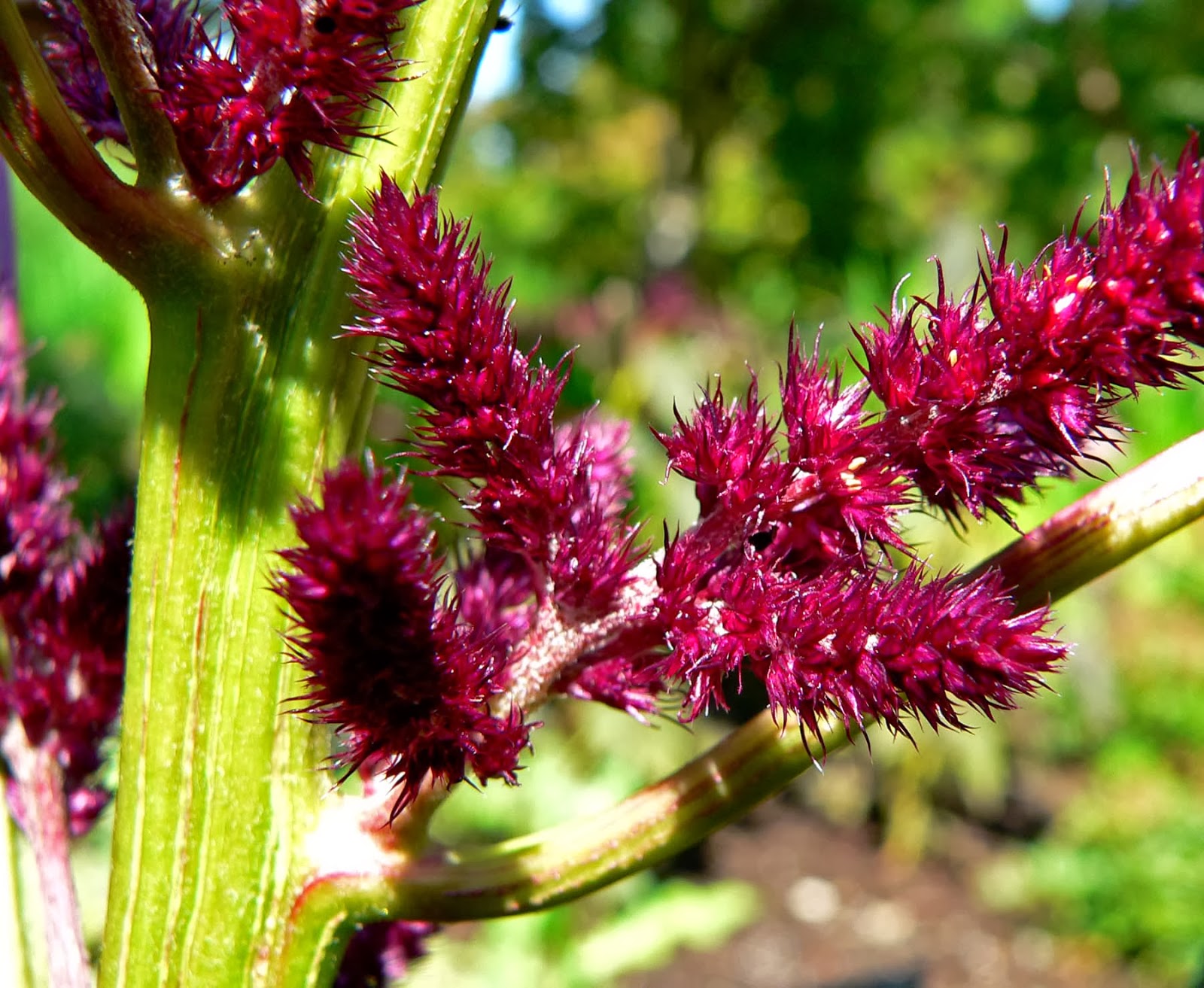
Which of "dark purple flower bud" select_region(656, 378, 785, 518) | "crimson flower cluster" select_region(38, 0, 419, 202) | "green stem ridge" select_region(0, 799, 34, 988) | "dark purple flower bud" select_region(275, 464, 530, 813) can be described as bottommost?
"green stem ridge" select_region(0, 799, 34, 988)

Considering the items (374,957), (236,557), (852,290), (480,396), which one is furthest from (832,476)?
(852,290)

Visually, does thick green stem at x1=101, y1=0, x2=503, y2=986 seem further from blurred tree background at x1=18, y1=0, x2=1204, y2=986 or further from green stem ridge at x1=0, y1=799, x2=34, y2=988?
blurred tree background at x1=18, y1=0, x2=1204, y2=986

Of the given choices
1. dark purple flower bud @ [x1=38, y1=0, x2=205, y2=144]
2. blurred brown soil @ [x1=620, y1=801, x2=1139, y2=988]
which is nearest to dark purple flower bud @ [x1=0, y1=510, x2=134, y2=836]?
dark purple flower bud @ [x1=38, y1=0, x2=205, y2=144]

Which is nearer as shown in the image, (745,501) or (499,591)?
(745,501)

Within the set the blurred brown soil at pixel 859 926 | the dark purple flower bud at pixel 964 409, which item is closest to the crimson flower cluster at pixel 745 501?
the dark purple flower bud at pixel 964 409

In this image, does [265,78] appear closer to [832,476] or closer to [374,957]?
[832,476]
